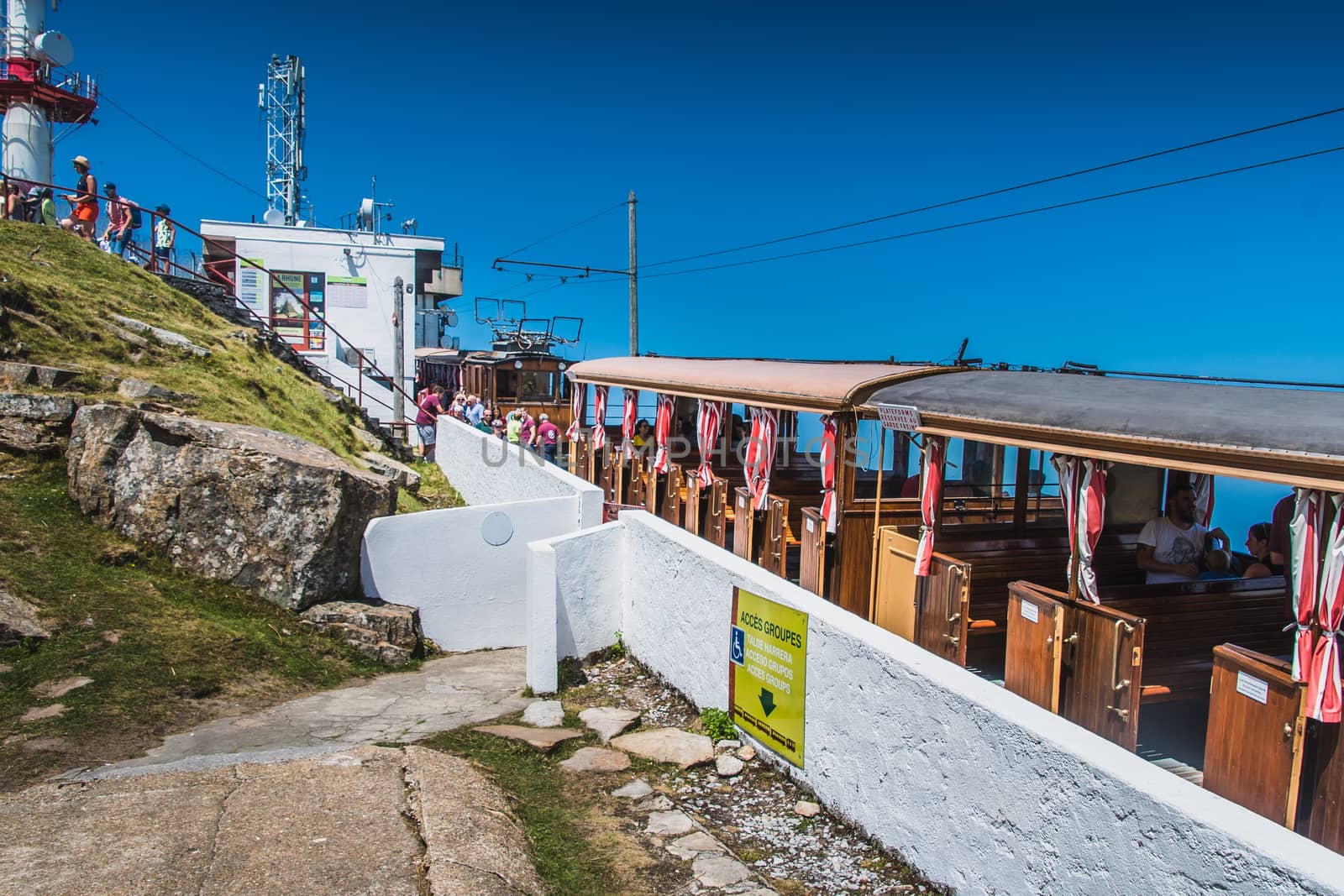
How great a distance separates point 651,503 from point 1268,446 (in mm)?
9288

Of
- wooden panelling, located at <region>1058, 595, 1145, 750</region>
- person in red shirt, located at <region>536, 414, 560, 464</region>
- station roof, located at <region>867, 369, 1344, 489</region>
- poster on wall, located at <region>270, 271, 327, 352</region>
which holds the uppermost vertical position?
poster on wall, located at <region>270, 271, 327, 352</region>

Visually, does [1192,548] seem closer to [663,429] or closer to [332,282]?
[663,429]

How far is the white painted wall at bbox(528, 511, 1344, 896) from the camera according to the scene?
3.65 metres

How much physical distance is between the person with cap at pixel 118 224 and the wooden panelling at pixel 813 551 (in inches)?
616

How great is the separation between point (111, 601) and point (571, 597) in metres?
4.20

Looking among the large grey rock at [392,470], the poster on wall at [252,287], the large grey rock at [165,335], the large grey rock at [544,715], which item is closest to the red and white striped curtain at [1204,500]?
the large grey rock at [544,715]

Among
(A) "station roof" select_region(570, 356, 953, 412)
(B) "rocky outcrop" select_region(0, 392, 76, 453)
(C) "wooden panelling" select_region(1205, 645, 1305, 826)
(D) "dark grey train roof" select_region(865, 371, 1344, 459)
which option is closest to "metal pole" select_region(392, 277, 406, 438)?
(A) "station roof" select_region(570, 356, 953, 412)

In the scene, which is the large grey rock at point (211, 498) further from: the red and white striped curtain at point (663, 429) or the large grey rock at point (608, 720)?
the red and white striped curtain at point (663, 429)

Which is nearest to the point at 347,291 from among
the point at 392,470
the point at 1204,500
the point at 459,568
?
the point at 392,470

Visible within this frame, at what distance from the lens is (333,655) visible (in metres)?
9.30

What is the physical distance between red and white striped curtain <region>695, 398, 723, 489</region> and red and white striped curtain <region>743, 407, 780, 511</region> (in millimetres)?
1246

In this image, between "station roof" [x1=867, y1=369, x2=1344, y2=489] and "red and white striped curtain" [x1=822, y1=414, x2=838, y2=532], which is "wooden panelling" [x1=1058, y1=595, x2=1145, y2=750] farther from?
"red and white striped curtain" [x1=822, y1=414, x2=838, y2=532]

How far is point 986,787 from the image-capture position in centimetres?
481

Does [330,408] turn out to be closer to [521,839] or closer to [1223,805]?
[521,839]
